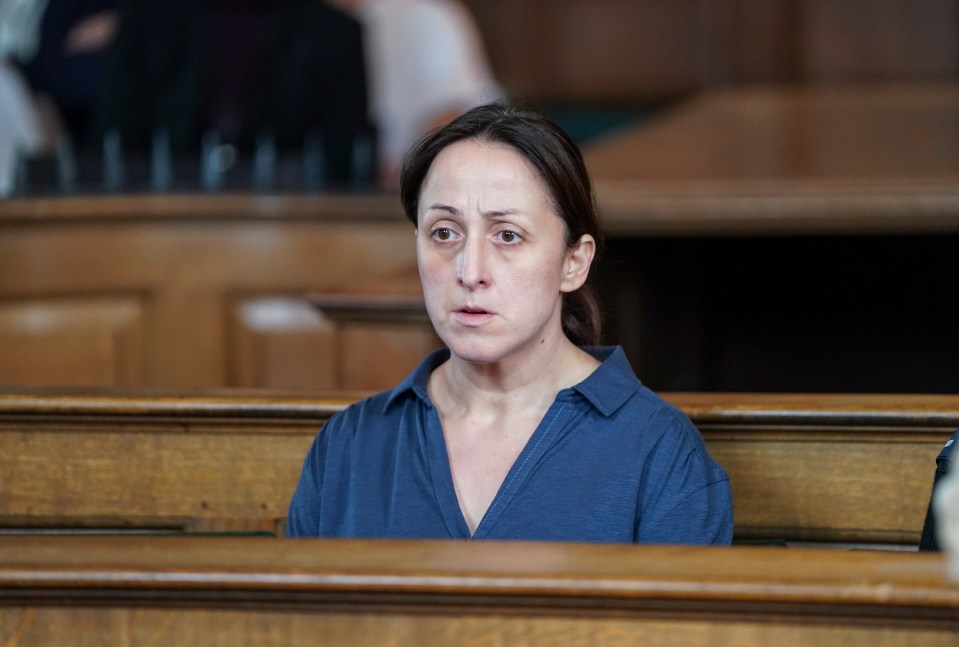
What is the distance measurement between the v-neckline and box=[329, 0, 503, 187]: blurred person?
4720mm

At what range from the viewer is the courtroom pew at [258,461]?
1.60 m

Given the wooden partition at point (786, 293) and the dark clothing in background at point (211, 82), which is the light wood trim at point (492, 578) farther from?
the dark clothing in background at point (211, 82)

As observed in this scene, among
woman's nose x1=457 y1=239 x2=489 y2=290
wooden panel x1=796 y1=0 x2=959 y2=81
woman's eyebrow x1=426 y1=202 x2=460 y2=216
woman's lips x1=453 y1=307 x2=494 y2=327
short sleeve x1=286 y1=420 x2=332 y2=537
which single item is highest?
wooden panel x1=796 y1=0 x2=959 y2=81

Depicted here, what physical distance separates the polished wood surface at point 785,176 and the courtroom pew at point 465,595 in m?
1.84

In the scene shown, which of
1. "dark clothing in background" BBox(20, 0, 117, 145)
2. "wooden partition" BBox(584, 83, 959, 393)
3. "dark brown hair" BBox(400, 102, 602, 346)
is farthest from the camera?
"dark clothing in background" BBox(20, 0, 117, 145)

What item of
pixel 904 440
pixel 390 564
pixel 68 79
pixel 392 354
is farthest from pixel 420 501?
pixel 68 79

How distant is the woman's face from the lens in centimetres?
146

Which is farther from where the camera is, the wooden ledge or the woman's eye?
the woman's eye

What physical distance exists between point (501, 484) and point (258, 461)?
392 mm

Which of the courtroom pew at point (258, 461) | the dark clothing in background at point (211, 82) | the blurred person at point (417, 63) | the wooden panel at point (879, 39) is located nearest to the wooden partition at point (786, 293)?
the dark clothing in background at point (211, 82)

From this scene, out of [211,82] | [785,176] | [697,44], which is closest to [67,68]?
[211,82]

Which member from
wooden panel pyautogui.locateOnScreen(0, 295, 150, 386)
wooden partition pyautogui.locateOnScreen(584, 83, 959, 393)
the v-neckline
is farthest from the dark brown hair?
wooden panel pyautogui.locateOnScreen(0, 295, 150, 386)

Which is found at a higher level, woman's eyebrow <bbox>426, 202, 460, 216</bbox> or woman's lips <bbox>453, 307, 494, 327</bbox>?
woman's eyebrow <bbox>426, 202, 460, 216</bbox>

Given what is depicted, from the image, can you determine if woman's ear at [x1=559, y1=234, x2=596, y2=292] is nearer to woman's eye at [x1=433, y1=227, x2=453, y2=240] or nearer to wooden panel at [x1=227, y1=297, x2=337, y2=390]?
woman's eye at [x1=433, y1=227, x2=453, y2=240]
